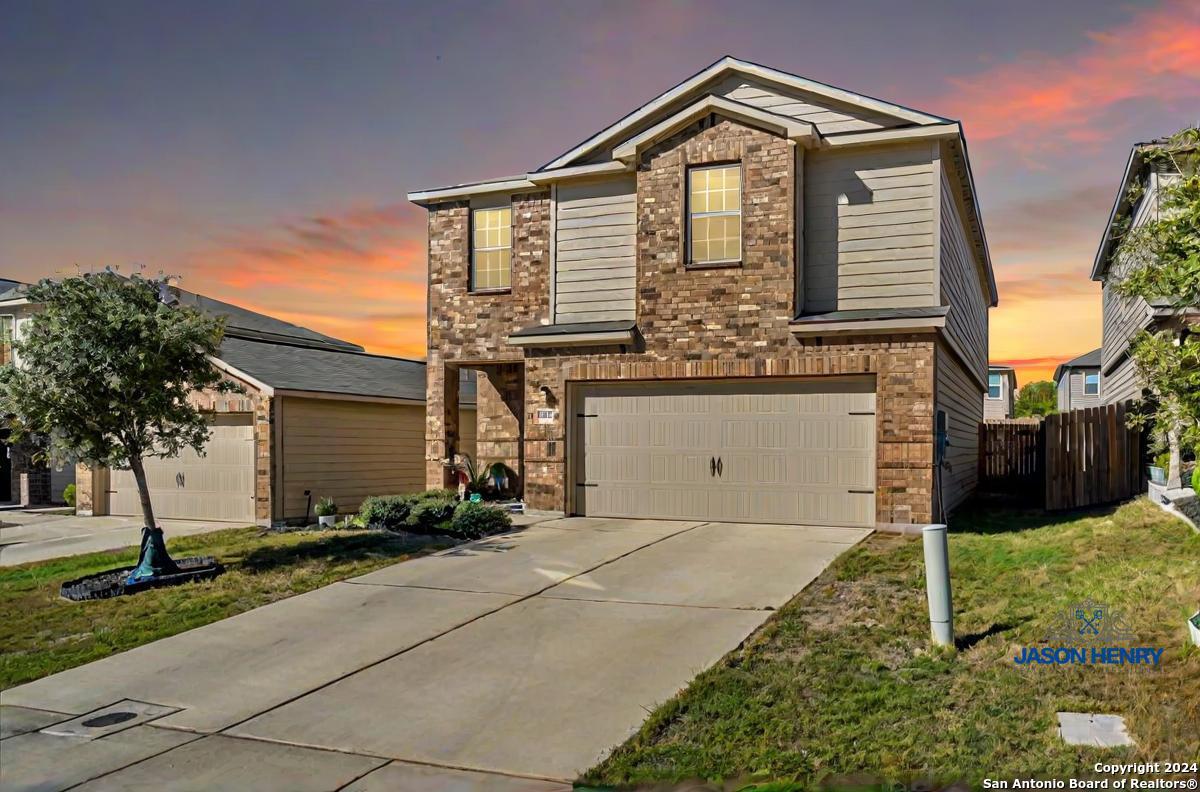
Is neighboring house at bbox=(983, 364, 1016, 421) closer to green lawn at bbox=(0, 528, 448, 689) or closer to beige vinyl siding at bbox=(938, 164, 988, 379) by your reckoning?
beige vinyl siding at bbox=(938, 164, 988, 379)

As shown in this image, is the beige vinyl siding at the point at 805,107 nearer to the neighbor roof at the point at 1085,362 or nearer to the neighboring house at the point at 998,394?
the neighbor roof at the point at 1085,362

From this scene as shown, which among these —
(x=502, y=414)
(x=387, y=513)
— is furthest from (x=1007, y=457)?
(x=387, y=513)

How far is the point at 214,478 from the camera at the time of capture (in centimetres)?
1862

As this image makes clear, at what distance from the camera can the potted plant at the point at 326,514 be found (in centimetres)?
1663

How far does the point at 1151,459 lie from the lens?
16641 mm

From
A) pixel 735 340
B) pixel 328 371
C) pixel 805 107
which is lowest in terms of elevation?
pixel 328 371

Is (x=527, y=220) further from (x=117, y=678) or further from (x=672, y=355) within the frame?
(x=117, y=678)

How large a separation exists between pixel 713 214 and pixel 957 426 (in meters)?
6.81

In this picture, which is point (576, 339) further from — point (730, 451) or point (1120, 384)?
point (1120, 384)

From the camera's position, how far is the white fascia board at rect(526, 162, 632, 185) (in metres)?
15.7

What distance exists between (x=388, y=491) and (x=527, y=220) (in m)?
7.71

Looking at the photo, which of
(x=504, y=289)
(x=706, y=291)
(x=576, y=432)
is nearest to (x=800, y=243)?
(x=706, y=291)

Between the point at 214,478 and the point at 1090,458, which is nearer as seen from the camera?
the point at 1090,458

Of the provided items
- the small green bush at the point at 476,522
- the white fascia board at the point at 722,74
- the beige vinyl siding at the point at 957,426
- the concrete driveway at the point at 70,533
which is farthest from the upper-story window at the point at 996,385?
the concrete driveway at the point at 70,533
